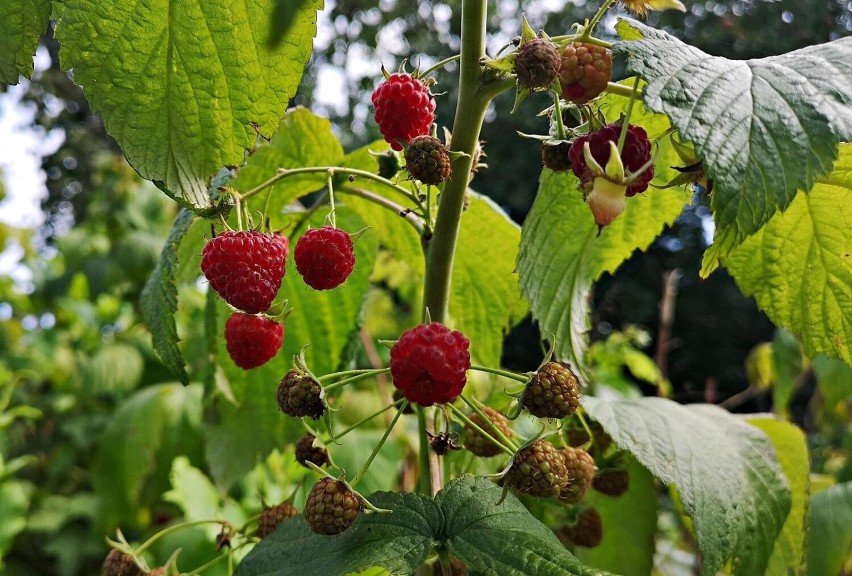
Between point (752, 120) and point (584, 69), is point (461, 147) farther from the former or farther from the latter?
point (752, 120)

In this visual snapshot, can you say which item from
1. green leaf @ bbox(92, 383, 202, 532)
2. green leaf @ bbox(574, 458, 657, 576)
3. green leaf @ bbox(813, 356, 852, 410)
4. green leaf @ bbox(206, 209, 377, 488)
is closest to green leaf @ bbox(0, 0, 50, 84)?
green leaf @ bbox(206, 209, 377, 488)

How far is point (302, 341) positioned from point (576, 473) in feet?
1.17

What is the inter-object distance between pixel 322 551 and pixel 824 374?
4.58 ft

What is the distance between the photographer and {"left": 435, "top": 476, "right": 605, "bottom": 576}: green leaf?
1.68 ft

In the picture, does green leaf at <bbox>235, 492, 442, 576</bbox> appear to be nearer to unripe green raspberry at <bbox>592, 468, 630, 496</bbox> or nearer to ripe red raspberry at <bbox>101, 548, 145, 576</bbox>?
ripe red raspberry at <bbox>101, 548, 145, 576</bbox>

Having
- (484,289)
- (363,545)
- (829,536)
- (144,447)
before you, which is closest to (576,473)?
(363,545)

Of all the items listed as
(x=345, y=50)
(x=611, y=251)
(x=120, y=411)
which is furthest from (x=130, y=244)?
(x=345, y=50)

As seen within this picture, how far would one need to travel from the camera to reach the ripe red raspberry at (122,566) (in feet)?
2.16

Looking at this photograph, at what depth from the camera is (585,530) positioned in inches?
29.8

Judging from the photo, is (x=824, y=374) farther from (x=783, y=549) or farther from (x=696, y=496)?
(x=696, y=496)

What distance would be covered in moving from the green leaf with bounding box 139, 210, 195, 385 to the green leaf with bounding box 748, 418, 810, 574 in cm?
61

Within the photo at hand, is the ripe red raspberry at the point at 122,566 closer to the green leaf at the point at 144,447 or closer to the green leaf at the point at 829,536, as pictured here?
the green leaf at the point at 829,536

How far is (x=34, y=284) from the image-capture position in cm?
303

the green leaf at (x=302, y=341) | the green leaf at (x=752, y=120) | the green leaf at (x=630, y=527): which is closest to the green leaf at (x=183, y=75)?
the green leaf at (x=752, y=120)
